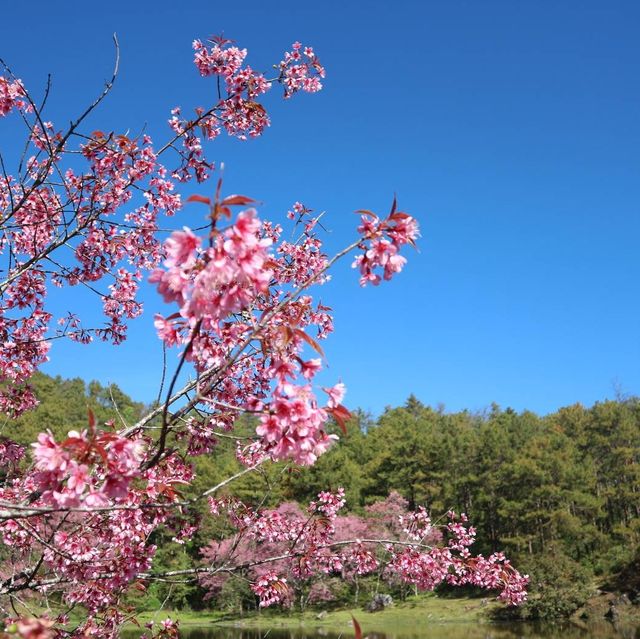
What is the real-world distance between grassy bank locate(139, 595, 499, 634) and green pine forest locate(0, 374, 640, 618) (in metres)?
1.29

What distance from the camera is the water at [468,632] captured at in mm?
20484

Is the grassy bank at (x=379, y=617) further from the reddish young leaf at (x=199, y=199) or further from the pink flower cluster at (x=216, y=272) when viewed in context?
the reddish young leaf at (x=199, y=199)

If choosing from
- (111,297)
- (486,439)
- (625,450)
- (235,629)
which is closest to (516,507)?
(486,439)

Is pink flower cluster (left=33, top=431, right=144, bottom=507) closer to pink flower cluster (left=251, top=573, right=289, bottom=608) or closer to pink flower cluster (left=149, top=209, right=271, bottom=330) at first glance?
pink flower cluster (left=149, top=209, right=271, bottom=330)

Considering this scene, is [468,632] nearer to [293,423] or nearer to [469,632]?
[469,632]

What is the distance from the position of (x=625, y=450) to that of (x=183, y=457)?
33943 mm

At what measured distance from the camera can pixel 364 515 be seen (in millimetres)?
34781

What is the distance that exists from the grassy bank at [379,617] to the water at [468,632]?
35.7 inches

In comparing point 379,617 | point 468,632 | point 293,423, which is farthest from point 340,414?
point 379,617

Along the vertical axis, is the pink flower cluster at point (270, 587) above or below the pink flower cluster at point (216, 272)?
below

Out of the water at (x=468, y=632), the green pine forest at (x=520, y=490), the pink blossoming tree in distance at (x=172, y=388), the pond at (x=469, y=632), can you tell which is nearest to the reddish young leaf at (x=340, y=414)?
the pink blossoming tree in distance at (x=172, y=388)

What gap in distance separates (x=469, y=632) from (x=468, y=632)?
0.13ft

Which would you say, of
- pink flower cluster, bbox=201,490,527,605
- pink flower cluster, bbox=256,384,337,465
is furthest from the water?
pink flower cluster, bbox=256,384,337,465

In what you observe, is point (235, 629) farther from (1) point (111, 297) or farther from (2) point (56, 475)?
(2) point (56, 475)
